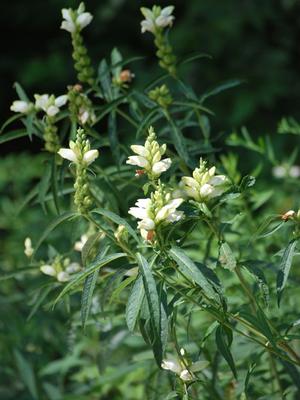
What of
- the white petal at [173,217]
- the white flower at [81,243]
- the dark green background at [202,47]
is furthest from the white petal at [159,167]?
the dark green background at [202,47]

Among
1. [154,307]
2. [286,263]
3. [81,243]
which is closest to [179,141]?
[81,243]

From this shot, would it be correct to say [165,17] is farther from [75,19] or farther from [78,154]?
[78,154]

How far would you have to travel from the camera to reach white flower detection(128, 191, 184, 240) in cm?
141

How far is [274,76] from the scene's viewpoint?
5.29m

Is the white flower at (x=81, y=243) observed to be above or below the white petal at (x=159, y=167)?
below

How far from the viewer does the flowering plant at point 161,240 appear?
149 cm

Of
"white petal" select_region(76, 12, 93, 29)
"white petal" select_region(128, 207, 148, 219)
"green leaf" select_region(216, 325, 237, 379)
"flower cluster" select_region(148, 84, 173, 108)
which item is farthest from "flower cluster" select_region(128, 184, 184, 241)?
"white petal" select_region(76, 12, 93, 29)

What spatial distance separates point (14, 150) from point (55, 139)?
12.1ft

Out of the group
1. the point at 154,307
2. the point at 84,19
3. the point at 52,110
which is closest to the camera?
the point at 154,307

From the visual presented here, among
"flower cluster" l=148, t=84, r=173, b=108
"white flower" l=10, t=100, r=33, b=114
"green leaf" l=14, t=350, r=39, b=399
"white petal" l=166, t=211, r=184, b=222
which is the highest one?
"white flower" l=10, t=100, r=33, b=114

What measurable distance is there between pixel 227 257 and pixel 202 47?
3.82 meters

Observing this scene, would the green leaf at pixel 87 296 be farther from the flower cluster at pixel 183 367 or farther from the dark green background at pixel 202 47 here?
the dark green background at pixel 202 47

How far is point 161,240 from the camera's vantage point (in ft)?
4.76

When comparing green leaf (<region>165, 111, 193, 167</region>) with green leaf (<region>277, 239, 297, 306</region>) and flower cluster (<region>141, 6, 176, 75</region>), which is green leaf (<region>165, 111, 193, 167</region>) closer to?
flower cluster (<region>141, 6, 176, 75</region>)
